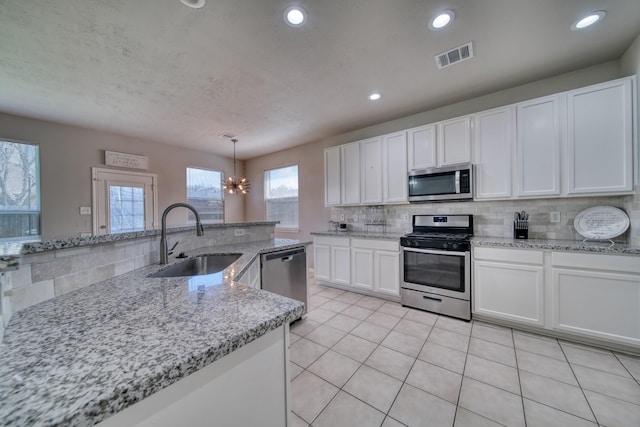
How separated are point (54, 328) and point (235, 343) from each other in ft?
1.89

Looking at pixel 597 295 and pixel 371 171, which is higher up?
pixel 371 171

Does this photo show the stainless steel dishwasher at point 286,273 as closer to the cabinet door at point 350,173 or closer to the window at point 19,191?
the cabinet door at point 350,173

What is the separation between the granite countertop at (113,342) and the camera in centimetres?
43

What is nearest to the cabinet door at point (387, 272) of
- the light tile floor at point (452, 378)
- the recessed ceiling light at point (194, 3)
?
the light tile floor at point (452, 378)

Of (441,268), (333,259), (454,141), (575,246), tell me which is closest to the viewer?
(575,246)

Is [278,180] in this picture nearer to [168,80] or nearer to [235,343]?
[168,80]

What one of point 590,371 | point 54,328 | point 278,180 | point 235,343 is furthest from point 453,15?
point 278,180

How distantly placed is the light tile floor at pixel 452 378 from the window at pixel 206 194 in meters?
3.97

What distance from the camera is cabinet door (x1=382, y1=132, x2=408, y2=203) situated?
3330 mm

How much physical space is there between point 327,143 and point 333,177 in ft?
3.03

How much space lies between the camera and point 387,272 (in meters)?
3.22

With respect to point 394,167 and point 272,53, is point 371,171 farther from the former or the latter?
point 272,53

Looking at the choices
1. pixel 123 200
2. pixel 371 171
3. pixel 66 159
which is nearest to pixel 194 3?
pixel 371 171

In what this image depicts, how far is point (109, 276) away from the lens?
126cm
